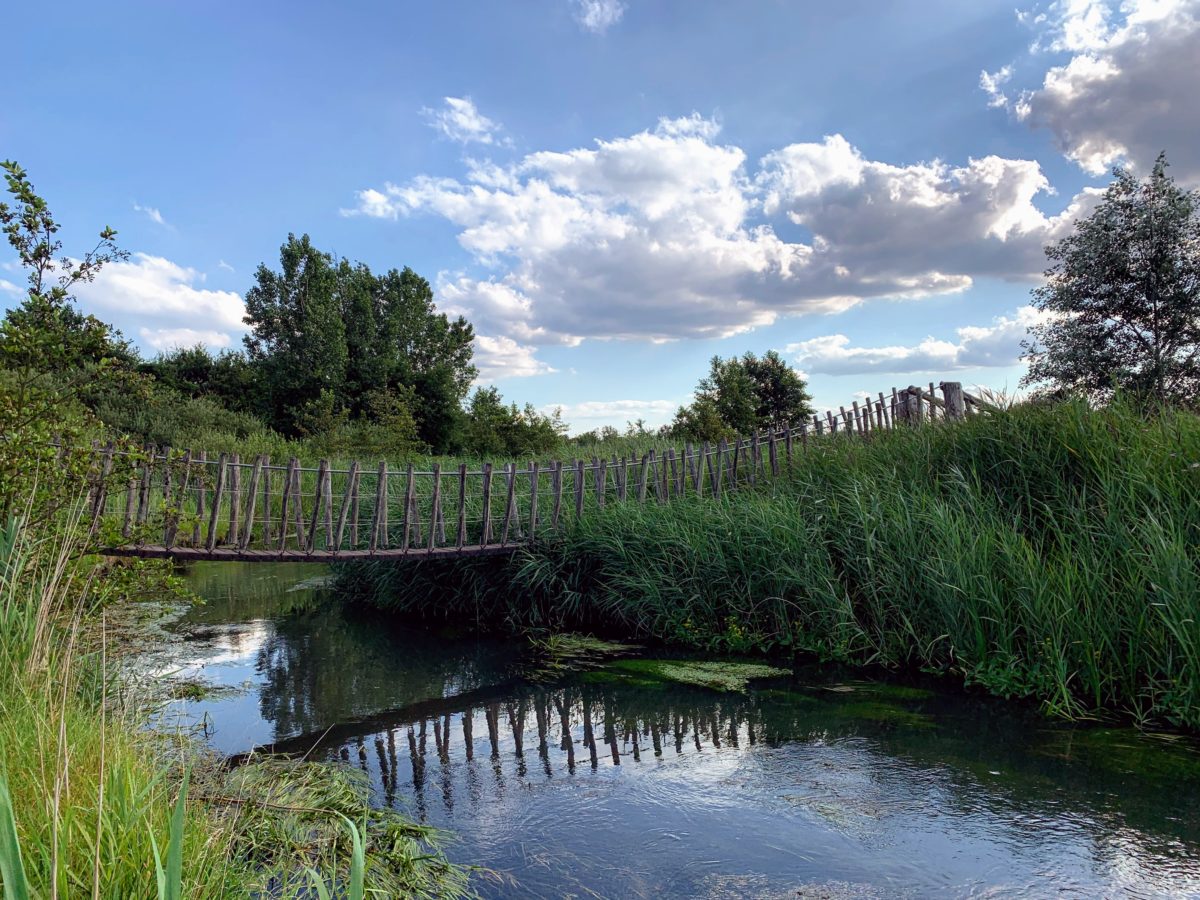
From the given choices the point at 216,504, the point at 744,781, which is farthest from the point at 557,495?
the point at 744,781

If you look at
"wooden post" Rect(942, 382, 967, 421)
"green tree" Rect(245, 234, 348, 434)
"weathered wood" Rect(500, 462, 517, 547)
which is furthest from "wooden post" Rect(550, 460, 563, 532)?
"green tree" Rect(245, 234, 348, 434)

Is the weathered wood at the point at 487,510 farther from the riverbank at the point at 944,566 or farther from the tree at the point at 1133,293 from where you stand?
the tree at the point at 1133,293

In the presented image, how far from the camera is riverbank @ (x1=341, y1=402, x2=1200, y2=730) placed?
238 inches

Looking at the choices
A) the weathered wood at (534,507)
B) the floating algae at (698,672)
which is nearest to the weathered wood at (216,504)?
the weathered wood at (534,507)

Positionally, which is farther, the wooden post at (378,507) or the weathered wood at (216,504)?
the wooden post at (378,507)

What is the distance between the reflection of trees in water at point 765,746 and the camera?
14.9 feet

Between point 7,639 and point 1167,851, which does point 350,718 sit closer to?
point 7,639

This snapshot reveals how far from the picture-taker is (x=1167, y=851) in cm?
395

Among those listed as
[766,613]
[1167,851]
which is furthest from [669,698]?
[1167,851]

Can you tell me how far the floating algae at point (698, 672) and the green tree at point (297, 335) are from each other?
75.8 ft

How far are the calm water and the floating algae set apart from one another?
22 centimetres

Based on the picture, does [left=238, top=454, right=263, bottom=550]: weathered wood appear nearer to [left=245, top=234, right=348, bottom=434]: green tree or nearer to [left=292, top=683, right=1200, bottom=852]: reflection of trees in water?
[left=292, top=683, right=1200, bottom=852]: reflection of trees in water

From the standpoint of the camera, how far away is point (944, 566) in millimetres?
7051

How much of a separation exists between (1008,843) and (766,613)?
14.6 ft
